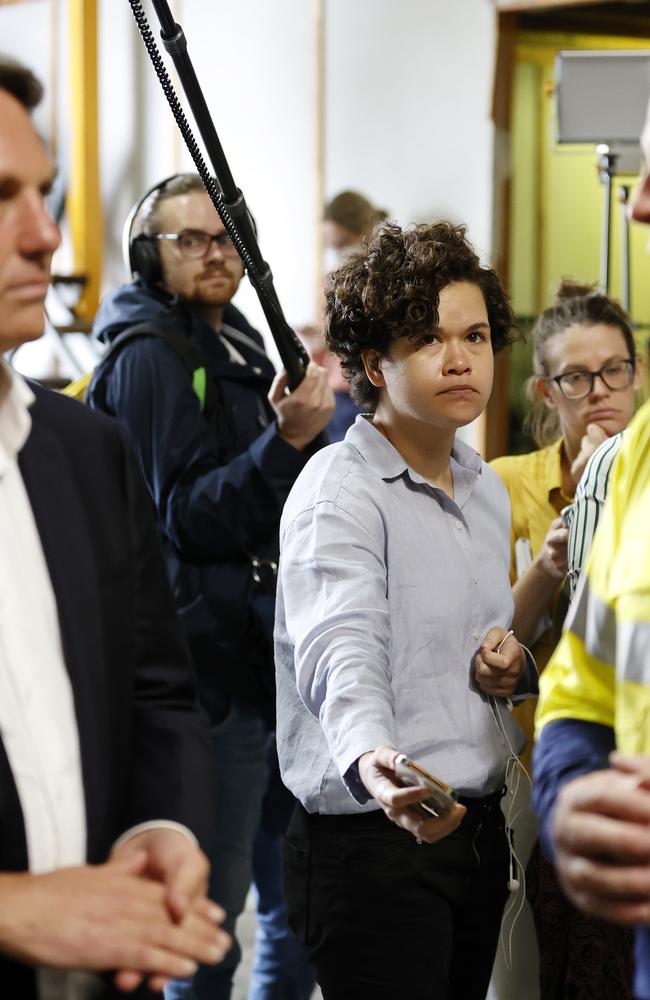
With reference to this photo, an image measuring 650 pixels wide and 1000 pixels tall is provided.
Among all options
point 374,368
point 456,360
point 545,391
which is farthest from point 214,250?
point 456,360

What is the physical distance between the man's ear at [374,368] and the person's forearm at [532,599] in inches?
16.4

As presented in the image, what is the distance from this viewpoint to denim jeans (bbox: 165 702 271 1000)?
7.89ft

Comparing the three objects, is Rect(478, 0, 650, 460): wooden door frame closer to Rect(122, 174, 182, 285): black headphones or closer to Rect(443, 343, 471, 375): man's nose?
Rect(122, 174, 182, 285): black headphones

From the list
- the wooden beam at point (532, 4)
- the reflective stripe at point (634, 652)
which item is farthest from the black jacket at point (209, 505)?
the wooden beam at point (532, 4)

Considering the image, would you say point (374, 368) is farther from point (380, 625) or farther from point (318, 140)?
point (318, 140)

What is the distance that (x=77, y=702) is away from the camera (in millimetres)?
1083

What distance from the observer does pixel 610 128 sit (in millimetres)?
3768

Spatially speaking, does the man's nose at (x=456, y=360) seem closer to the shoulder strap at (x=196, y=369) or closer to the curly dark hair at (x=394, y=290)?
the curly dark hair at (x=394, y=290)

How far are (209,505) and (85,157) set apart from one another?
5356mm

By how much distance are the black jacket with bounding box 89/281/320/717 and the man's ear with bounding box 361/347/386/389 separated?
0.42 metres

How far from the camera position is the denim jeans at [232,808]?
7.89ft

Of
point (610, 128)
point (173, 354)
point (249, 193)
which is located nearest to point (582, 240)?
point (249, 193)

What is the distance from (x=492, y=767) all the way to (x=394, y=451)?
434 mm

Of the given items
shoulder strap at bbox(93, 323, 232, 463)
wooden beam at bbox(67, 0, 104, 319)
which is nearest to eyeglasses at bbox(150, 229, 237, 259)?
shoulder strap at bbox(93, 323, 232, 463)
